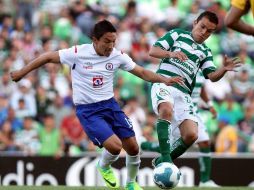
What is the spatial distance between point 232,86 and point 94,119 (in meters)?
9.69

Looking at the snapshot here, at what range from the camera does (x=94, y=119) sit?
1245cm

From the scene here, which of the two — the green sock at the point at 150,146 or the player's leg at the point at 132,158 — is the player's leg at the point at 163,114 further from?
the green sock at the point at 150,146

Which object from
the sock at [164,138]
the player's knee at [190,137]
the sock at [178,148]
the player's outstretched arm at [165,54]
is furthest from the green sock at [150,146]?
the player's outstretched arm at [165,54]

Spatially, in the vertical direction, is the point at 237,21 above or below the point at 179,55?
above

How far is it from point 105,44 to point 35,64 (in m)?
0.94

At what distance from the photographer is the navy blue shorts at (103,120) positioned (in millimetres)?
12406

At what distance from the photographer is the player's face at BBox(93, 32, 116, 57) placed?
1222 centimetres

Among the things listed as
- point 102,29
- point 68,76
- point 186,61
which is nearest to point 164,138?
point 186,61

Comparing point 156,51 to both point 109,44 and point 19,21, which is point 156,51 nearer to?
point 109,44

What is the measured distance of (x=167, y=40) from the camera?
13109mm

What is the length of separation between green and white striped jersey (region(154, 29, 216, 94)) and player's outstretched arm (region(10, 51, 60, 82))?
5.57 ft

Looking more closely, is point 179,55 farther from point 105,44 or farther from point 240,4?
point 240,4

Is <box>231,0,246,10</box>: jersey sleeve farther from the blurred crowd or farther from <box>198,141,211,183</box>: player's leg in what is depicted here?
the blurred crowd

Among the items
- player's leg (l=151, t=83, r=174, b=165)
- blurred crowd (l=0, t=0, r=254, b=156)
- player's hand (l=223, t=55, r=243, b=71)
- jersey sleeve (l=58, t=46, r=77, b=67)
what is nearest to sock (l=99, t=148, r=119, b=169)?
player's leg (l=151, t=83, r=174, b=165)
